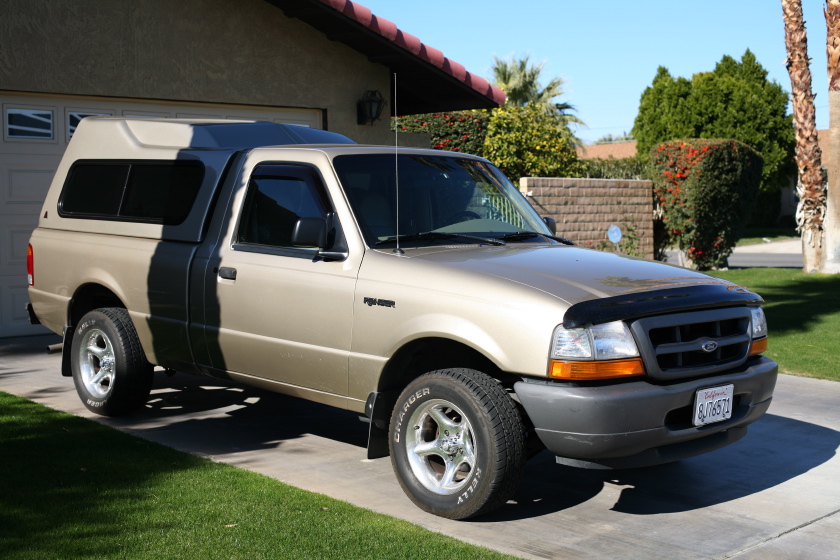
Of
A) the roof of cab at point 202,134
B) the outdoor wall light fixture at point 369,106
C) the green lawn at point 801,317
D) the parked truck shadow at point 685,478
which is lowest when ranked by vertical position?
the parked truck shadow at point 685,478

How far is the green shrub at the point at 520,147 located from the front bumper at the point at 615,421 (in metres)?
14.8

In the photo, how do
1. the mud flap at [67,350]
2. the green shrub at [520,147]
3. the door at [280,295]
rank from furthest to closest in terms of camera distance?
the green shrub at [520,147] → the mud flap at [67,350] → the door at [280,295]

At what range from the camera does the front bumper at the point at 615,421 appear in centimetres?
481

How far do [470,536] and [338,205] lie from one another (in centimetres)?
218

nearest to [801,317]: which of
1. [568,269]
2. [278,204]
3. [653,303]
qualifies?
[568,269]

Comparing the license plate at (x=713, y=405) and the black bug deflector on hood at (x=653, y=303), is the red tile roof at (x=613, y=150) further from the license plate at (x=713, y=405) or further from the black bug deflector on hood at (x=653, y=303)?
the license plate at (x=713, y=405)

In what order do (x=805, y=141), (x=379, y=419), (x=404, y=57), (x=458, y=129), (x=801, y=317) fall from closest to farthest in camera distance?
1. (x=379, y=419)
2. (x=801, y=317)
3. (x=404, y=57)
4. (x=805, y=141)
5. (x=458, y=129)

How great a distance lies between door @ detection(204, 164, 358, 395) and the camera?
5.89 m

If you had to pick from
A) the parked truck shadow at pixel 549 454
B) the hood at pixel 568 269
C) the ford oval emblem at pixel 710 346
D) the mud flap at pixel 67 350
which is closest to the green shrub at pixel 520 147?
the parked truck shadow at pixel 549 454

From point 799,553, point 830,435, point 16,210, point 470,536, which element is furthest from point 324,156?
point 16,210

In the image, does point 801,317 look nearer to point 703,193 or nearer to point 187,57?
point 703,193

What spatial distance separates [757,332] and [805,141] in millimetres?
15365

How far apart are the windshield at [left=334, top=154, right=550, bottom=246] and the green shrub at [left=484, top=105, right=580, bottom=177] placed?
12.9 m

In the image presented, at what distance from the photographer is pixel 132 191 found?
7.53 metres
